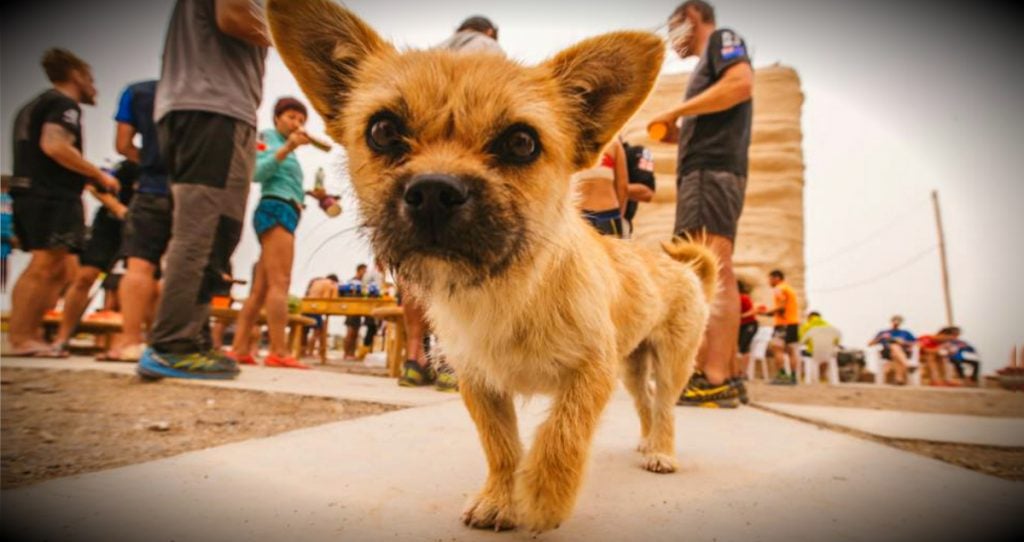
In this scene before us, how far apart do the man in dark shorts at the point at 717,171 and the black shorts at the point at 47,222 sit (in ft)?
19.4

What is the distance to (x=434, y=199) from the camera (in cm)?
124

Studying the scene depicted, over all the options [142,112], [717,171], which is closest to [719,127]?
[717,171]

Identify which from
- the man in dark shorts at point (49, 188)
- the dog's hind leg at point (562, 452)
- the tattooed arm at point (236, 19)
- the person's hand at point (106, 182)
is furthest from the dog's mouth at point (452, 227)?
the person's hand at point (106, 182)

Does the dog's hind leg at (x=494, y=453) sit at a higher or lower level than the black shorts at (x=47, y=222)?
lower

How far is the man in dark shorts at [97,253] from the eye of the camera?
569 cm

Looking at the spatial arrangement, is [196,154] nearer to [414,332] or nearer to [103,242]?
[414,332]

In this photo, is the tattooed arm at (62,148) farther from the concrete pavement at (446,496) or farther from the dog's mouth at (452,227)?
the dog's mouth at (452,227)

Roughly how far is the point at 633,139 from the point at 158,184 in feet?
43.9

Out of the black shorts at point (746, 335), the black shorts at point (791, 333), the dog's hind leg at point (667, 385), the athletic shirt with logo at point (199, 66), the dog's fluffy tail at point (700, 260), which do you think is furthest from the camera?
the black shorts at point (791, 333)

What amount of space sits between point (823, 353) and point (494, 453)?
553 inches

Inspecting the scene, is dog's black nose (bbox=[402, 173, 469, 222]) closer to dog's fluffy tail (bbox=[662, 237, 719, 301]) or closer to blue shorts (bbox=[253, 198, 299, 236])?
dog's fluffy tail (bbox=[662, 237, 719, 301])

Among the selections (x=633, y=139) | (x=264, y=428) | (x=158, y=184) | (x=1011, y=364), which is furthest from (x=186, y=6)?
(x=633, y=139)

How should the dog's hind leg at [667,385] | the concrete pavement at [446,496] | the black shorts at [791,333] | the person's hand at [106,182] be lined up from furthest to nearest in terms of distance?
1. the black shorts at [791,333]
2. the person's hand at [106,182]
3. the dog's hind leg at [667,385]
4. the concrete pavement at [446,496]

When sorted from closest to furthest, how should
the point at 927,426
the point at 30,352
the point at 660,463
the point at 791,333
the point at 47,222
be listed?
the point at 660,463, the point at 927,426, the point at 47,222, the point at 30,352, the point at 791,333
